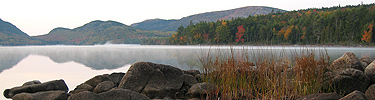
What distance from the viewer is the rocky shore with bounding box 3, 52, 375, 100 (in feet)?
17.4

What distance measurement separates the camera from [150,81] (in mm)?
6770

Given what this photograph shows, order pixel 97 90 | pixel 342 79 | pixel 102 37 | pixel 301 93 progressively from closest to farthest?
pixel 301 93, pixel 342 79, pixel 97 90, pixel 102 37

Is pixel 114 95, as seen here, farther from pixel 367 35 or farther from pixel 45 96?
pixel 367 35

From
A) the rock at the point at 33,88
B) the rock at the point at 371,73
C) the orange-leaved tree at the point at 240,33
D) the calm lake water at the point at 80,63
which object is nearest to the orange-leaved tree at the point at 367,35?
the calm lake water at the point at 80,63

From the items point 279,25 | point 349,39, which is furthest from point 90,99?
point 279,25

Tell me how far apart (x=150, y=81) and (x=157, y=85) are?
237 mm

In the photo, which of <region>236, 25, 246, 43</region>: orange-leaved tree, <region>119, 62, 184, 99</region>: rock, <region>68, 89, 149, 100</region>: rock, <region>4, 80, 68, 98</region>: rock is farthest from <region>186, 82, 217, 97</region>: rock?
<region>236, 25, 246, 43</region>: orange-leaved tree

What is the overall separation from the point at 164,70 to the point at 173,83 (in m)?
0.53

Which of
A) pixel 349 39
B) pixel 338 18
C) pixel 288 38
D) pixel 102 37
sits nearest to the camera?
pixel 349 39

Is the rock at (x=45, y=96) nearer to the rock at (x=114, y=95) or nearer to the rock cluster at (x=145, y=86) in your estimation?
the rock cluster at (x=145, y=86)

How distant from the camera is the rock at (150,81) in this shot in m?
6.54

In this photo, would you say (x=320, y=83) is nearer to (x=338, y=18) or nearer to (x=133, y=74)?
(x=133, y=74)

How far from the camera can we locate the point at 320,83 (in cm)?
595

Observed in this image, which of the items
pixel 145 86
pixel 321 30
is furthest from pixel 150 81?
pixel 321 30
